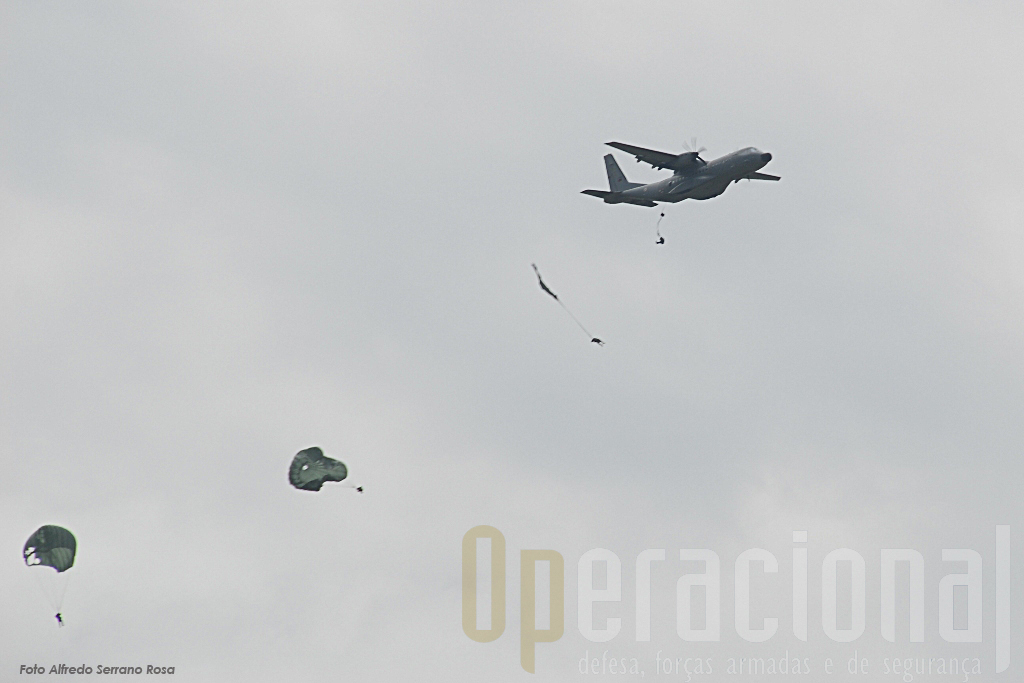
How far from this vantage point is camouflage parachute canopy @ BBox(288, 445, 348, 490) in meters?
73.1

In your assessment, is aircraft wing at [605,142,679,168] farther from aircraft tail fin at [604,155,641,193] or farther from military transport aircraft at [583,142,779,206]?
aircraft tail fin at [604,155,641,193]

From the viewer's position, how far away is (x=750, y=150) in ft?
243

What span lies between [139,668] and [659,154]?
92.8m

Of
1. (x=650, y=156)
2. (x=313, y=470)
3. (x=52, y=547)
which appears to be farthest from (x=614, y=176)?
(x=52, y=547)

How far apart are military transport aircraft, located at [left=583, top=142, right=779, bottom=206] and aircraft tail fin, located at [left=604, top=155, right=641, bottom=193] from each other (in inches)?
461

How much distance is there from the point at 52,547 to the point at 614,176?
60.6 m

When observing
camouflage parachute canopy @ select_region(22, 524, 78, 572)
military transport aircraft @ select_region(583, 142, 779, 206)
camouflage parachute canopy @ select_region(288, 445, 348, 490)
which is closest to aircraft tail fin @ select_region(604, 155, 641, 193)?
military transport aircraft @ select_region(583, 142, 779, 206)

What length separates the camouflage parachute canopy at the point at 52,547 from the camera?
70.9 metres

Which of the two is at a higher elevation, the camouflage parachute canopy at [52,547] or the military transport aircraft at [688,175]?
the military transport aircraft at [688,175]

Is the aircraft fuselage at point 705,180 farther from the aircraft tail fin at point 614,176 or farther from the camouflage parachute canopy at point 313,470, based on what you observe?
the camouflage parachute canopy at point 313,470

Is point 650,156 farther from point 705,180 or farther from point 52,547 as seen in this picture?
point 52,547

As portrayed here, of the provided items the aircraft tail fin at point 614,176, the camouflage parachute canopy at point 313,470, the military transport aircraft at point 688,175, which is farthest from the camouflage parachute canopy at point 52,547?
the aircraft tail fin at point 614,176

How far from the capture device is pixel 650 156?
79.9 meters

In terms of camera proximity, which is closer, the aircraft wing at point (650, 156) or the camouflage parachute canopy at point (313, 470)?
the camouflage parachute canopy at point (313, 470)
